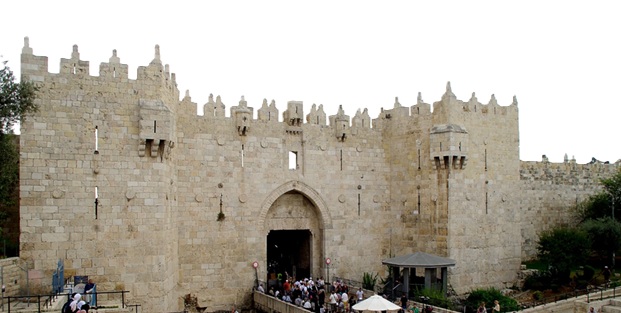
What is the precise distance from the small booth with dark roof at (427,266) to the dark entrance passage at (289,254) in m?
5.04

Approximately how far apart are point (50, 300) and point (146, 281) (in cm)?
339

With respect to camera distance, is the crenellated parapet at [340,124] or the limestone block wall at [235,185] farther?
the crenellated parapet at [340,124]

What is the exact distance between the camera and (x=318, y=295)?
902 inches

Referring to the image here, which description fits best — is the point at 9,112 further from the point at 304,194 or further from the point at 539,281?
the point at 539,281

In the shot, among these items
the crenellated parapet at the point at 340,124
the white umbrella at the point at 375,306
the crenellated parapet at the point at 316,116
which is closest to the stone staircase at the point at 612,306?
the white umbrella at the point at 375,306

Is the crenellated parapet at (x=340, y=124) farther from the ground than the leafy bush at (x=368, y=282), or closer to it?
farther from the ground

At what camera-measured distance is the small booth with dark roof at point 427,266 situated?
74.6 ft

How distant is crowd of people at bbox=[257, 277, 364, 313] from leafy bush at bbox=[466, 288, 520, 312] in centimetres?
419

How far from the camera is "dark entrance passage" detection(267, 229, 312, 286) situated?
27.4 meters

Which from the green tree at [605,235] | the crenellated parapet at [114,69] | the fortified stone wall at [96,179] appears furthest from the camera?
the green tree at [605,235]

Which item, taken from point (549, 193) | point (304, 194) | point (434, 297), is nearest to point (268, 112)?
point (304, 194)

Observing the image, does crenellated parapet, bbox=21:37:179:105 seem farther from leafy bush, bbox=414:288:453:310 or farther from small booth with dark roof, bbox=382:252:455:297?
leafy bush, bbox=414:288:453:310

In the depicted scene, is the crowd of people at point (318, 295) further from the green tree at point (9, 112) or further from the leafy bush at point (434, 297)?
the green tree at point (9, 112)

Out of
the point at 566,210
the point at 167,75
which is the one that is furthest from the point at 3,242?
the point at 566,210
